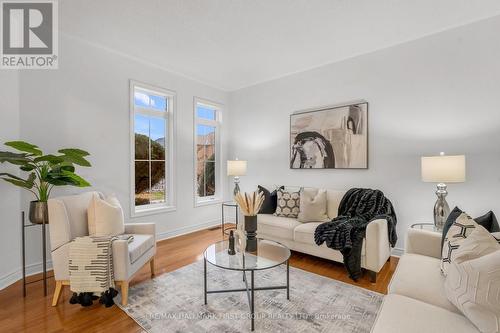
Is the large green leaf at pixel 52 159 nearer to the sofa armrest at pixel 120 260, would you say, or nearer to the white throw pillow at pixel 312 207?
the sofa armrest at pixel 120 260

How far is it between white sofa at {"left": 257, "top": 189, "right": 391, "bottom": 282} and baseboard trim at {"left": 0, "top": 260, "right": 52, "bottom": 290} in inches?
104

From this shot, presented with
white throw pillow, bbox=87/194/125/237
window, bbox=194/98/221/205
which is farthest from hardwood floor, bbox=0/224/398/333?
window, bbox=194/98/221/205

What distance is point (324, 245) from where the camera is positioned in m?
2.82

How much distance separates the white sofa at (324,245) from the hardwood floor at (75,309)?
16 centimetres

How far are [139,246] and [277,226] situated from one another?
1.72 meters

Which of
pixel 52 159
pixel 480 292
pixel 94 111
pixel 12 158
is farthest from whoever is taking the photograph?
pixel 94 111

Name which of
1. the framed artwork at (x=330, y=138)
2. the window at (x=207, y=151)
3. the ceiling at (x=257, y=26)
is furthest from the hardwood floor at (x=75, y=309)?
the ceiling at (x=257, y=26)

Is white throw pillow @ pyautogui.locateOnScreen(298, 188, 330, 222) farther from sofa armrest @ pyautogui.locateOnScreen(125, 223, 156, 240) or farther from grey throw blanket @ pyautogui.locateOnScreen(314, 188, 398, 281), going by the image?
sofa armrest @ pyautogui.locateOnScreen(125, 223, 156, 240)

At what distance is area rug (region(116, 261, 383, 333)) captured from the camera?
1820mm

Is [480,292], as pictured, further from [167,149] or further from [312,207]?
[167,149]

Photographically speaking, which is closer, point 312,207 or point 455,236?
point 455,236

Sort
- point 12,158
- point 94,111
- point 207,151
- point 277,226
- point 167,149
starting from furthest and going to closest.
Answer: point 207,151, point 167,149, point 277,226, point 94,111, point 12,158

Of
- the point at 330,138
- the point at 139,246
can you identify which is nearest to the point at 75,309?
the point at 139,246

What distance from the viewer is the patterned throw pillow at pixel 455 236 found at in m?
1.55
